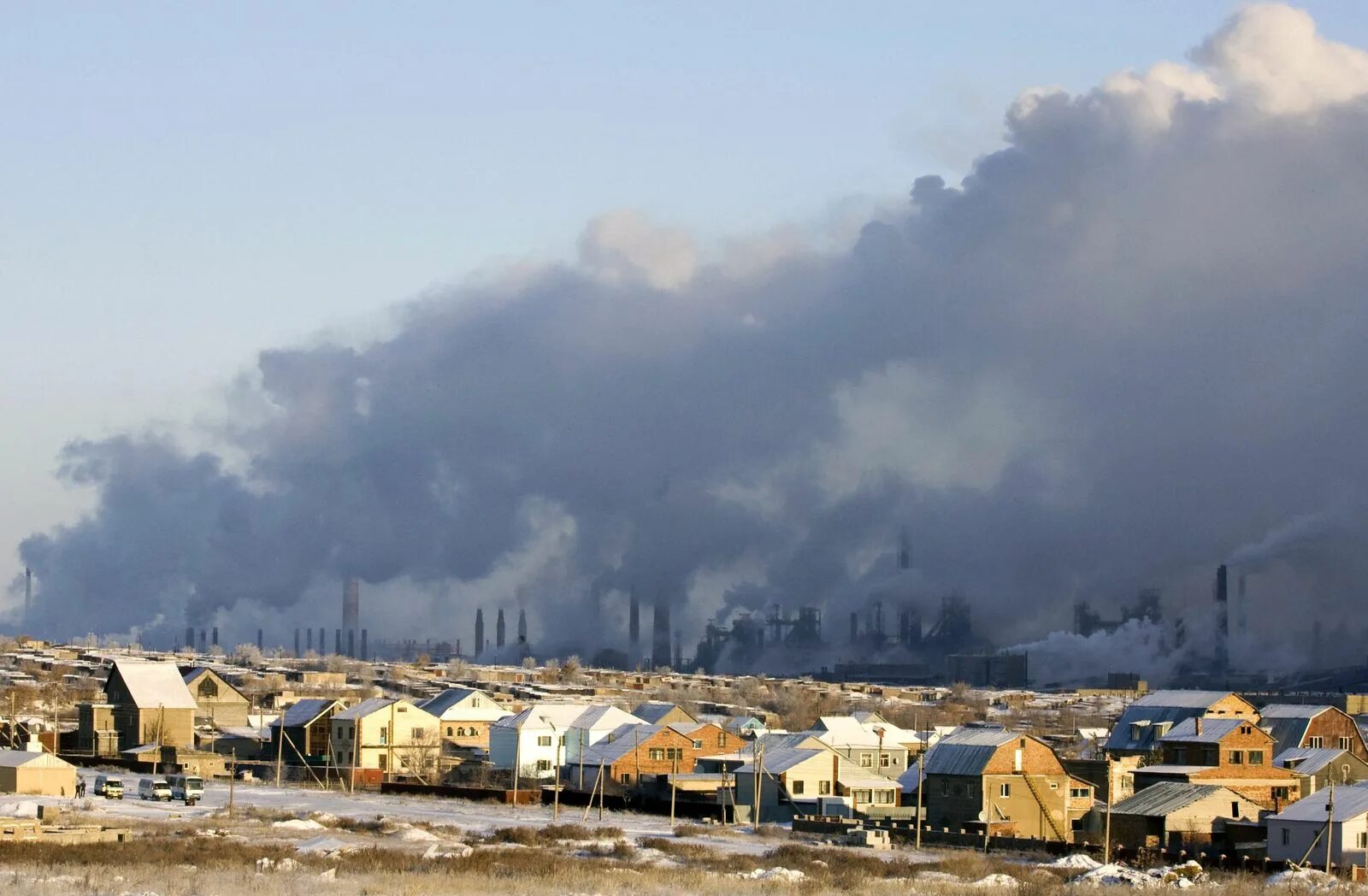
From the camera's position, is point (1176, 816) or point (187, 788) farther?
point (187, 788)

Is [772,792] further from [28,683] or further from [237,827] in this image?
[28,683]

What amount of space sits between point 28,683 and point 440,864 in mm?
84051

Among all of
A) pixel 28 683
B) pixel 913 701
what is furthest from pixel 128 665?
pixel 913 701

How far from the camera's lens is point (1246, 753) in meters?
67.8

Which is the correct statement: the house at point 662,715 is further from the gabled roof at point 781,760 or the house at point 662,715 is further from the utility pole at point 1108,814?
the utility pole at point 1108,814

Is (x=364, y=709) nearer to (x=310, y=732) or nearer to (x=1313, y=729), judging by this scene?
(x=310, y=732)

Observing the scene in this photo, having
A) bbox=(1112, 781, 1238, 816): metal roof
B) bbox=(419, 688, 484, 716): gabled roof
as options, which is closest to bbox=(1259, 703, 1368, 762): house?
bbox=(1112, 781, 1238, 816): metal roof

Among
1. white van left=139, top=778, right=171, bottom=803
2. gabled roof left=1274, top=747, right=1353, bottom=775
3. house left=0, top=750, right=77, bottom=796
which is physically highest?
gabled roof left=1274, top=747, right=1353, bottom=775

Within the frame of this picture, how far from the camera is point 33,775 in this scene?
6700cm

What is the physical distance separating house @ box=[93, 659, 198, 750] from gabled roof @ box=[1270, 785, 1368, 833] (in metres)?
53.0

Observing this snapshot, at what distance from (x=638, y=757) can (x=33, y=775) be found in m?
23.2

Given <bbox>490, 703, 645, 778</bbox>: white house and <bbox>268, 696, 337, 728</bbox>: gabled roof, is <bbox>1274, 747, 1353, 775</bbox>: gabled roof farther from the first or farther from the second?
<bbox>268, 696, 337, 728</bbox>: gabled roof

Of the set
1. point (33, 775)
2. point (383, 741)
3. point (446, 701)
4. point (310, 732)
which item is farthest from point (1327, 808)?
point (446, 701)

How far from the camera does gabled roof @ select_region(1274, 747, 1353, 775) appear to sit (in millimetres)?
70000
